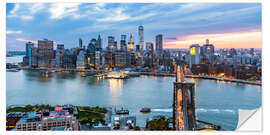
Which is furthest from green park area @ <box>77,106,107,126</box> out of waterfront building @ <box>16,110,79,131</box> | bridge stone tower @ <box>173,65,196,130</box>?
bridge stone tower @ <box>173,65,196,130</box>

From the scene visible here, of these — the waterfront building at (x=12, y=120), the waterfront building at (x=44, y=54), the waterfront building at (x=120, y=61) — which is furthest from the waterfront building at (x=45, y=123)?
the waterfront building at (x=120, y=61)

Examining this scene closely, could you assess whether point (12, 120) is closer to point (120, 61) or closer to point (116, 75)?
point (116, 75)

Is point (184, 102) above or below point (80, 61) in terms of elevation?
below

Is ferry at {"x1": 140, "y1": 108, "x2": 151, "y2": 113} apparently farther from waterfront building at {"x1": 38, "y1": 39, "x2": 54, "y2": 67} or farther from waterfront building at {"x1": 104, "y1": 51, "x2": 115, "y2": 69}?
waterfront building at {"x1": 104, "y1": 51, "x2": 115, "y2": 69}

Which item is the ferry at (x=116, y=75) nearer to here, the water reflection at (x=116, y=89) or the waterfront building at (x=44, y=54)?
the water reflection at (x=116, y=89)

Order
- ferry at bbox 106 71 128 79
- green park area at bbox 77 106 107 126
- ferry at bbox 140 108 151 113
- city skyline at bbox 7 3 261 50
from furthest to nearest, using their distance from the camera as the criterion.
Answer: ferry at bbox 106 71 128 79
ferry at bbox 140 108 151 113
city skyline at bbox 7 3 261 50
green park area at bbox 77 106 107 126

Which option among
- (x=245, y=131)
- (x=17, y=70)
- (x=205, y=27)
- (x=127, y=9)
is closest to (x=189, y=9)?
(x=205, y=27)

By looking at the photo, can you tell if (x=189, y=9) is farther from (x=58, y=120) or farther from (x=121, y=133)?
(x=58, y=120)

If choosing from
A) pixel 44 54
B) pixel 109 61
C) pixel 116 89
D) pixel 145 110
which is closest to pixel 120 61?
pixel 109 61

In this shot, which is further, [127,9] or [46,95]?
[46,95]
